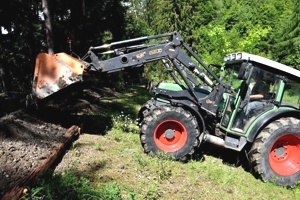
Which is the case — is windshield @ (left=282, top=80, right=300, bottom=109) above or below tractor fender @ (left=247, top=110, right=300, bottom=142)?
above

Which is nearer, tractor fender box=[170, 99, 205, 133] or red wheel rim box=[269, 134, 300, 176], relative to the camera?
red wheel rim box=[269, 134, 300, 176]

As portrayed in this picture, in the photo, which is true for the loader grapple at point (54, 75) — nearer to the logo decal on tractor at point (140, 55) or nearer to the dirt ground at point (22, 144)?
the dirt ground at point (22, 144)

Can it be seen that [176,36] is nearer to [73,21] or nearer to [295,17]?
[73,21]

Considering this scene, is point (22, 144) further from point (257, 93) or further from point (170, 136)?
point (257, 93)

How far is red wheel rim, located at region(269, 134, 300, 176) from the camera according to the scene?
5.14 metres

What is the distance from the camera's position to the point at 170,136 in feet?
18.1

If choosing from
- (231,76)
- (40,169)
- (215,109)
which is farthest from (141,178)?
(231,76)

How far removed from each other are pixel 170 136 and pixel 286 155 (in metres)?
2.44

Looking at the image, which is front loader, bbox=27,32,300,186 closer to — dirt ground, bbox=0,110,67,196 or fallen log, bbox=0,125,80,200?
dirt ground, bbox=0,110,67,196

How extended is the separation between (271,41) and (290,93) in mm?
31707

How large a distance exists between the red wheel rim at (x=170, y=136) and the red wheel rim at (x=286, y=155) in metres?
1.84

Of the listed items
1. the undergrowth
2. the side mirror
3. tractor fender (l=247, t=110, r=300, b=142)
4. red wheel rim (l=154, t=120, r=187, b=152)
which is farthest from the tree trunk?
tractor fender (l=247, t=110, r=300, b=142)

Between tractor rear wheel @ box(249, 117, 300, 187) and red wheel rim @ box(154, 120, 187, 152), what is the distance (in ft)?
4.70

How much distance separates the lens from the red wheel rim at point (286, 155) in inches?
203
